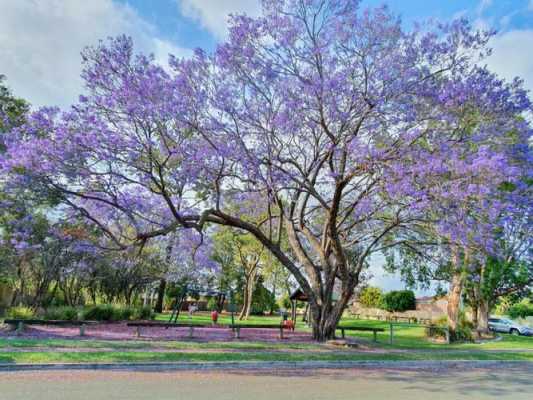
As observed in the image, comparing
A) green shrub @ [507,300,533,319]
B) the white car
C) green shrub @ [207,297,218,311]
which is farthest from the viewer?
green shrub @ [207,297,218,311]

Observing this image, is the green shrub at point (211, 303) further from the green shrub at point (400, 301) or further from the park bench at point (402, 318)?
the park bench at point (402, 318)

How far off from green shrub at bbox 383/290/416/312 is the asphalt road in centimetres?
3484

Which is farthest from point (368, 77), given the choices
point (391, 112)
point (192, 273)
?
point (192, 273)

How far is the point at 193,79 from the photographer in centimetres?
1305

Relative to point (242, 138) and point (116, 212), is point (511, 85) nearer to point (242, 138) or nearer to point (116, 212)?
point (242, 138)

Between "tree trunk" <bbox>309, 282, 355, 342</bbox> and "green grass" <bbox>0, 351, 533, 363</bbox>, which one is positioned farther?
"tree trunk" <bbox>309, 282, 355, 342</bbox>

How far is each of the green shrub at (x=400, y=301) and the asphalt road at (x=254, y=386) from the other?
114ft

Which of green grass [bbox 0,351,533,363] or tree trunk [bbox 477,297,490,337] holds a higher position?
tree trunk [bbox 477,297,490,337]

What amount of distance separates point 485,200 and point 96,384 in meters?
10.7

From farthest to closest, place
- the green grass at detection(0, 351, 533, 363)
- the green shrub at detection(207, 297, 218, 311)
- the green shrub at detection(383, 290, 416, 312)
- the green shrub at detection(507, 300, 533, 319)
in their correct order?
the green shrub at detection(207, 297, 218, 311), the green shrub at detection(383, 290, 416, 312), the green shrub at detection(507, 300, 533, 319), the green grass at detection(0, 351, 533, 363)

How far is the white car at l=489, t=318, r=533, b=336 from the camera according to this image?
3531 centimetres

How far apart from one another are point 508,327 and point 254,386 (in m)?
35.5

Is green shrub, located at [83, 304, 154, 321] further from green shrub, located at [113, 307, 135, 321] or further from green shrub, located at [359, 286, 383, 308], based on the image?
green shrub, located at [359, 286, 383, 308]

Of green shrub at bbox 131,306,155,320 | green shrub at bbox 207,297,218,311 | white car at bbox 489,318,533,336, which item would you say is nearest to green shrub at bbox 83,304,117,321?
green shrub at bbox 131,306,155,320
